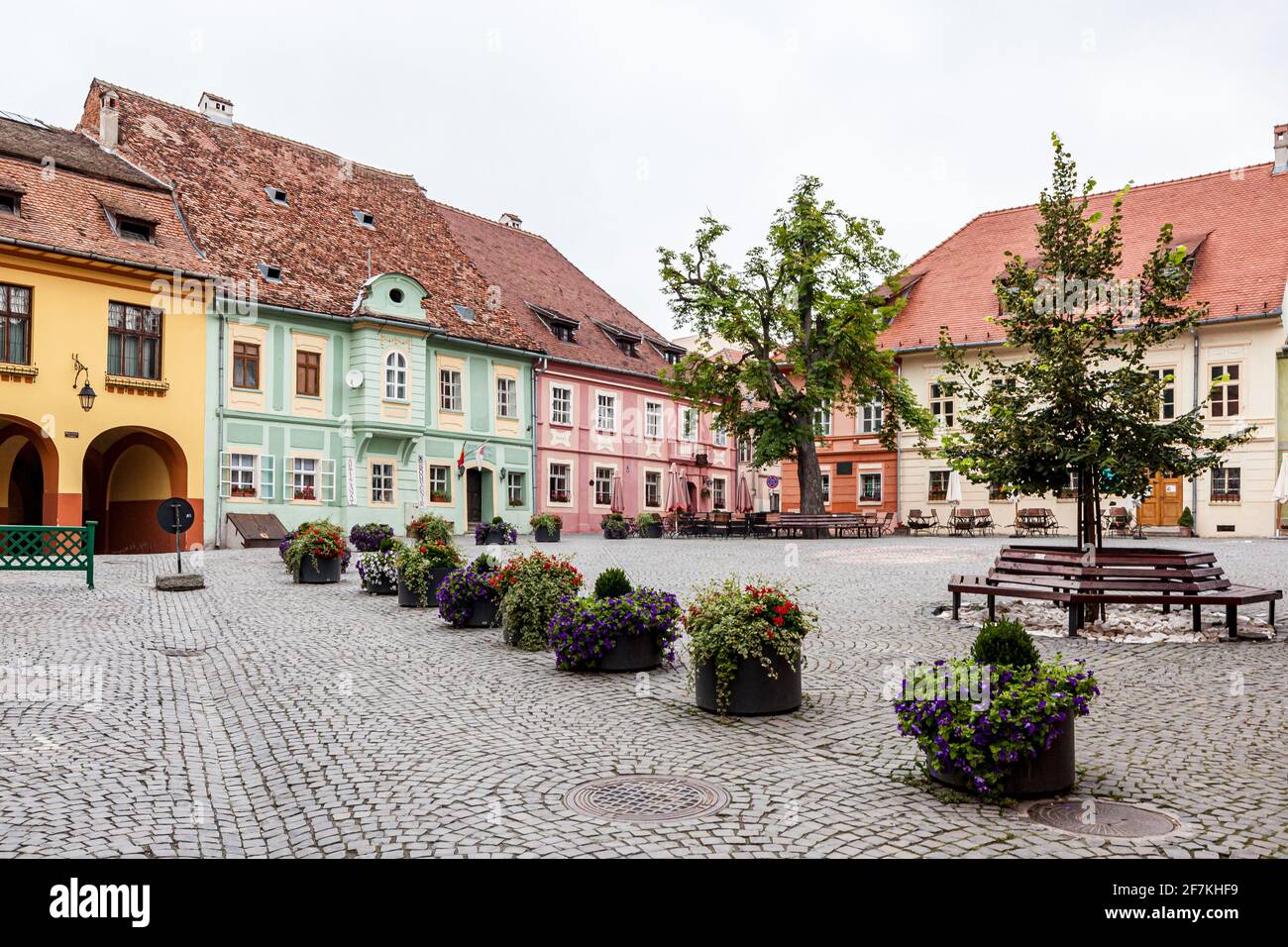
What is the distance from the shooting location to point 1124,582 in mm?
10922

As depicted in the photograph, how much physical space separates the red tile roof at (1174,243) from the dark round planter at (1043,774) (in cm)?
3219

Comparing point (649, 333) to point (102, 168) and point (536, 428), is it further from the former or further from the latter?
point (102, 168)

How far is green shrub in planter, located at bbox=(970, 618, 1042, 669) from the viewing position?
18.5 feet

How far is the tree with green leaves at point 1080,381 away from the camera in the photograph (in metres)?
11.9

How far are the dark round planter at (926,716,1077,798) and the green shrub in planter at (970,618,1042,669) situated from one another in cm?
39

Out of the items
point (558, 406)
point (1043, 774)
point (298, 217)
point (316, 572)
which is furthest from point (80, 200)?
point (1043, 774)

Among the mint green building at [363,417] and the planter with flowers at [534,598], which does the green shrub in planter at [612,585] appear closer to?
the planter with flowers at [534,598]

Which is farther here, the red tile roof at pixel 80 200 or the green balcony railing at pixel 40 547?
the red tile roof at pixel 80 200

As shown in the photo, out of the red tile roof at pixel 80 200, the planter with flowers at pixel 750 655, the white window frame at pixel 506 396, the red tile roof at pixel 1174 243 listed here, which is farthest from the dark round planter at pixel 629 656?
the red tile roof at pixel 1174 243

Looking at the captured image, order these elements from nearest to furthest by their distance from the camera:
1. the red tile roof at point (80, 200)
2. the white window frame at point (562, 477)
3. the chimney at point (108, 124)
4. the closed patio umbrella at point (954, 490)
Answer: the red tile roof at point (80, 200) → the chimney at point (108, 124) → the closed patio umbrella at point (954, 490) → the white window frame at point (562, 477)

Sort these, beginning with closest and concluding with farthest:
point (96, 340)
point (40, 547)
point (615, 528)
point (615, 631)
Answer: point (615, 631) < point (40, 547) < point (96, 340) < point (615, 528)

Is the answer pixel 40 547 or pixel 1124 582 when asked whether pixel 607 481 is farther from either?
pixel 1124 582

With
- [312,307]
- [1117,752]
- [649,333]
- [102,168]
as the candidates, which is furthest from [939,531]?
[1117,752]

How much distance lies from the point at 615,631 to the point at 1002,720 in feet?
14.5
